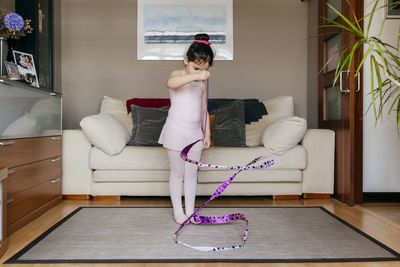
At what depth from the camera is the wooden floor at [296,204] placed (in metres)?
1.98

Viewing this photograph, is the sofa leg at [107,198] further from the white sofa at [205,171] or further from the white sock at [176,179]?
the white sock at [176,179]

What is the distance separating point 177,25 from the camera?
420cm

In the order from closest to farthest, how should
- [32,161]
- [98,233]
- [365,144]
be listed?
[98,233], [32,161], [365,144]

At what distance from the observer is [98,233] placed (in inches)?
86.2

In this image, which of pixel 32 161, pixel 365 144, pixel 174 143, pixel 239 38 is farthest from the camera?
pixel 239 38

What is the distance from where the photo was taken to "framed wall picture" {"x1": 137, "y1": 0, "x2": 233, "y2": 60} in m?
4.20

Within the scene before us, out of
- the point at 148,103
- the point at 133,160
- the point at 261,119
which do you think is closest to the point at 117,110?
the point at 148,103

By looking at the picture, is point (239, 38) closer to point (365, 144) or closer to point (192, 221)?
point (365, 144)

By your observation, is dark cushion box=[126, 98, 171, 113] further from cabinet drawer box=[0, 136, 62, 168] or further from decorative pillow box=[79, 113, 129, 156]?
cabinet drawer box=[0, 136, 62, 168]

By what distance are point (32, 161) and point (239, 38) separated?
2.64 m

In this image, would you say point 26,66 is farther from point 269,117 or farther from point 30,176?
point 269,117

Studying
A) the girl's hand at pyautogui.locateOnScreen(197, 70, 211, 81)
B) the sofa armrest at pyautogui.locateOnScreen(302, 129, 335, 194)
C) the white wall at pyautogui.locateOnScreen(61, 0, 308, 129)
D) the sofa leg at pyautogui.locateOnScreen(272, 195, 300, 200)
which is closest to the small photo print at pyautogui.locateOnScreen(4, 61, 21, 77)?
the girl's hand at pyautogui.locateOnScreen(197, 70, 211, 81)

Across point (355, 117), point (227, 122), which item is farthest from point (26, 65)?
point (355, 117)

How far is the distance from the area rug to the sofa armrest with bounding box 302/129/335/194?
531 millimetres
